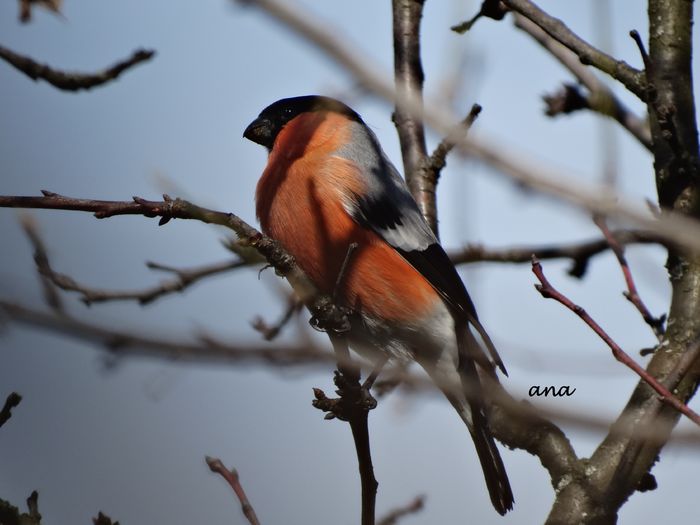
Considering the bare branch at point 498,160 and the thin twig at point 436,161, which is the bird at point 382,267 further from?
the bare branch at point 498,160

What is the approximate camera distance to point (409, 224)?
4035 millimetres

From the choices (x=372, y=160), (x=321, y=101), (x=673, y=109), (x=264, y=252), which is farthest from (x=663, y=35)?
(x=264, y=252)

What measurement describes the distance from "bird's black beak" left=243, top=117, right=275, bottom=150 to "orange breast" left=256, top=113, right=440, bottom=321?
1.63ft

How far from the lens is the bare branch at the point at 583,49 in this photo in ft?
10.8

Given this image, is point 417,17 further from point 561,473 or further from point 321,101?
point 561,473

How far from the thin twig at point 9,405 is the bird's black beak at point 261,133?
8.52ft

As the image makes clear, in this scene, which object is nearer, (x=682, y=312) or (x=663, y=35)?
(x=682, y=312)

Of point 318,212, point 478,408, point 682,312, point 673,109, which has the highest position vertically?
point 673,109

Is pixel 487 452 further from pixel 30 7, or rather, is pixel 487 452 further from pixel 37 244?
pixel 30 7

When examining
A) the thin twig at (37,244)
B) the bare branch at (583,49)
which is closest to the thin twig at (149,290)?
the thin twig at (37,244)

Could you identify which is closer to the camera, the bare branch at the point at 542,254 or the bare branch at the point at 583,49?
the bare branch at the point at 583,49

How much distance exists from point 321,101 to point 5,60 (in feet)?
5.42

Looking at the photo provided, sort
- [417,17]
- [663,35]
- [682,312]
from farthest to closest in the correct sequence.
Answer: [417,17]
[663,35]
[682,312]

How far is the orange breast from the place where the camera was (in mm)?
3746
